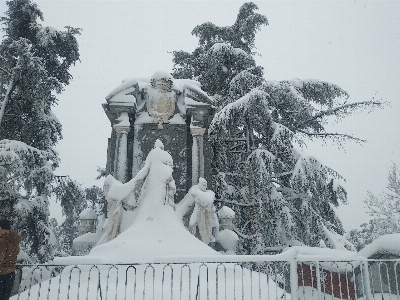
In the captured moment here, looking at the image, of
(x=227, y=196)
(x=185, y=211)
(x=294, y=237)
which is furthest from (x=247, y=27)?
(x=185, y=211)

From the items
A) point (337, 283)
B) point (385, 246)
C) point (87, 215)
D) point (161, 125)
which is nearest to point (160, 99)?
point (161, 125)

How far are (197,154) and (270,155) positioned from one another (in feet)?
13.2

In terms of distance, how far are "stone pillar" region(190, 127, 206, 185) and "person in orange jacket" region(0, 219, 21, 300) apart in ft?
15.8

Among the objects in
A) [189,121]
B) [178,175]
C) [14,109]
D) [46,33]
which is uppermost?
[46,33]

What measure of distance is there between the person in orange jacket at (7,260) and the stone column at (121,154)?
13.3ft

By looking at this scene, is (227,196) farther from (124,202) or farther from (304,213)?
(124,202)

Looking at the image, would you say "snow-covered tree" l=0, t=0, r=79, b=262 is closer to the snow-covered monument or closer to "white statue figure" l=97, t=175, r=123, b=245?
the snow-covered monument

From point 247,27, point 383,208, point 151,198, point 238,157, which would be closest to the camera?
point 151,198

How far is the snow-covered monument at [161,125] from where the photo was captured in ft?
29.4

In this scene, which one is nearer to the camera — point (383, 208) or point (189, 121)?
point (189, 121)

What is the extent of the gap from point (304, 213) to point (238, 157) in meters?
4.13

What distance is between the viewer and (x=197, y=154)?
9.11 metres

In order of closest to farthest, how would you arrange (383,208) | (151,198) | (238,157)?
(151,198)
(238,157)
(383,208)

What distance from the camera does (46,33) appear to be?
13.4 m
